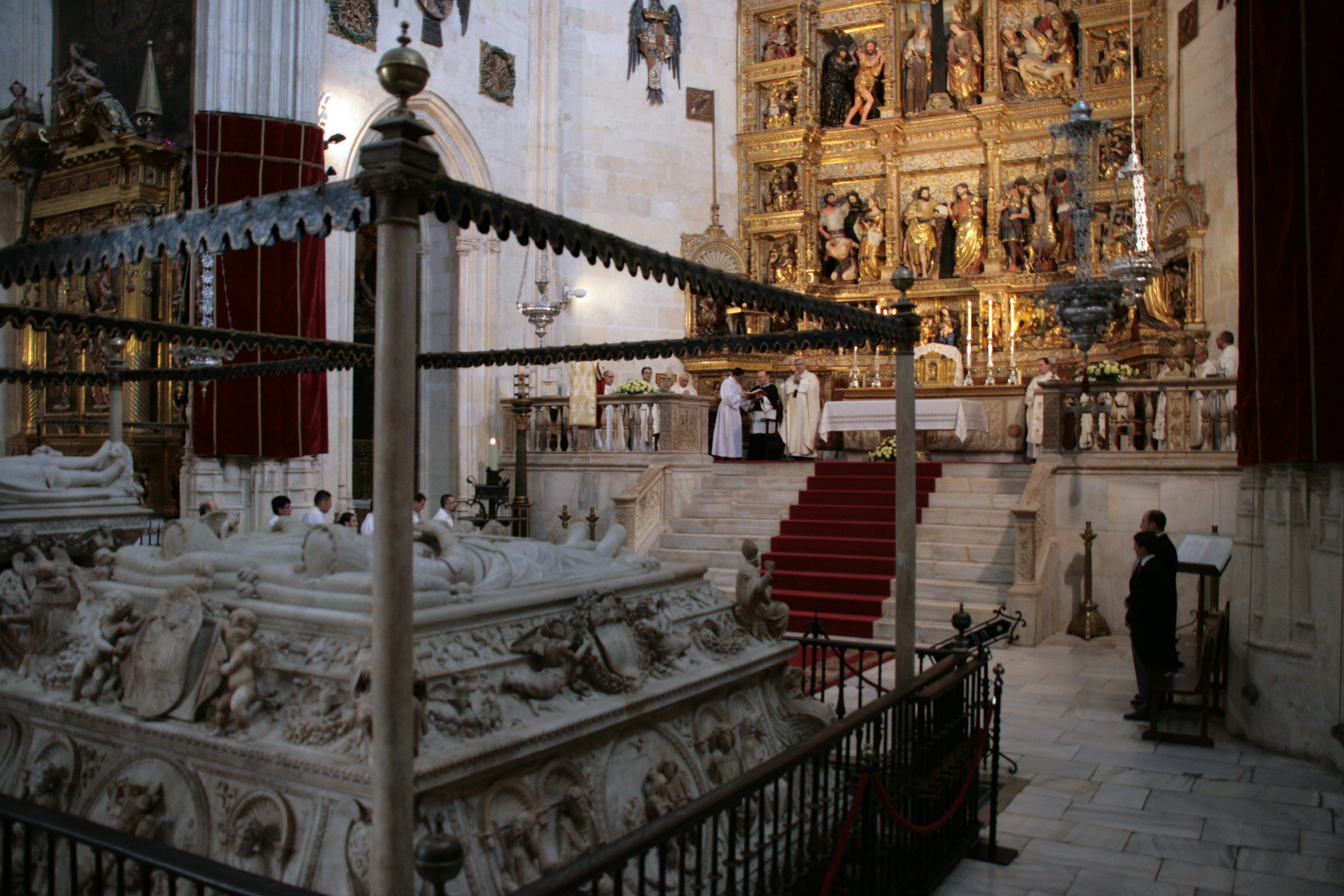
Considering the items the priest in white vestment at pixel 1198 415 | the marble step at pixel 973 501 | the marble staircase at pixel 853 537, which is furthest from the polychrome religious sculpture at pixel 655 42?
the priest in white vestment at pixel 1198 415

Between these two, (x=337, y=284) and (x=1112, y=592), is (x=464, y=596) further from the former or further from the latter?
(x=337, y=284)

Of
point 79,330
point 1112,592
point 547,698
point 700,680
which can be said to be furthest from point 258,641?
point 1112,592

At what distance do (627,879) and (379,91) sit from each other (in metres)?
11.8

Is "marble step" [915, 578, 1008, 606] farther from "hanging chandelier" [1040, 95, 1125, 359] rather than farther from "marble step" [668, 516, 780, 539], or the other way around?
"hanging chandelier" [1040, 95, 1125, 359]

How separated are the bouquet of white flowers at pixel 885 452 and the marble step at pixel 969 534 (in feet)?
7.11

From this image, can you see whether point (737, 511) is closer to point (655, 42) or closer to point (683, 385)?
point (683, 385)

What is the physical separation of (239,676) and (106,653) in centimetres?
82

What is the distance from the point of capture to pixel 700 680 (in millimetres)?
4129

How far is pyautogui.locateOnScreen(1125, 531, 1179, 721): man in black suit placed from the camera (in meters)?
6.48

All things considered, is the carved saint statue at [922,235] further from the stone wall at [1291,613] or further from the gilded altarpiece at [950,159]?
the stone wall at [1291,613]

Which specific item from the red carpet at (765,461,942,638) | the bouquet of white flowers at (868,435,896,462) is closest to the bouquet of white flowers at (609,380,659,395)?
the red carpet at (765,461,942,638)

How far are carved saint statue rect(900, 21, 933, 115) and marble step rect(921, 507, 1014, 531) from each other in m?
8.88

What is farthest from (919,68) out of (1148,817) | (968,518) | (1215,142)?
(1148,817)

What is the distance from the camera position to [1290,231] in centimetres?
573
